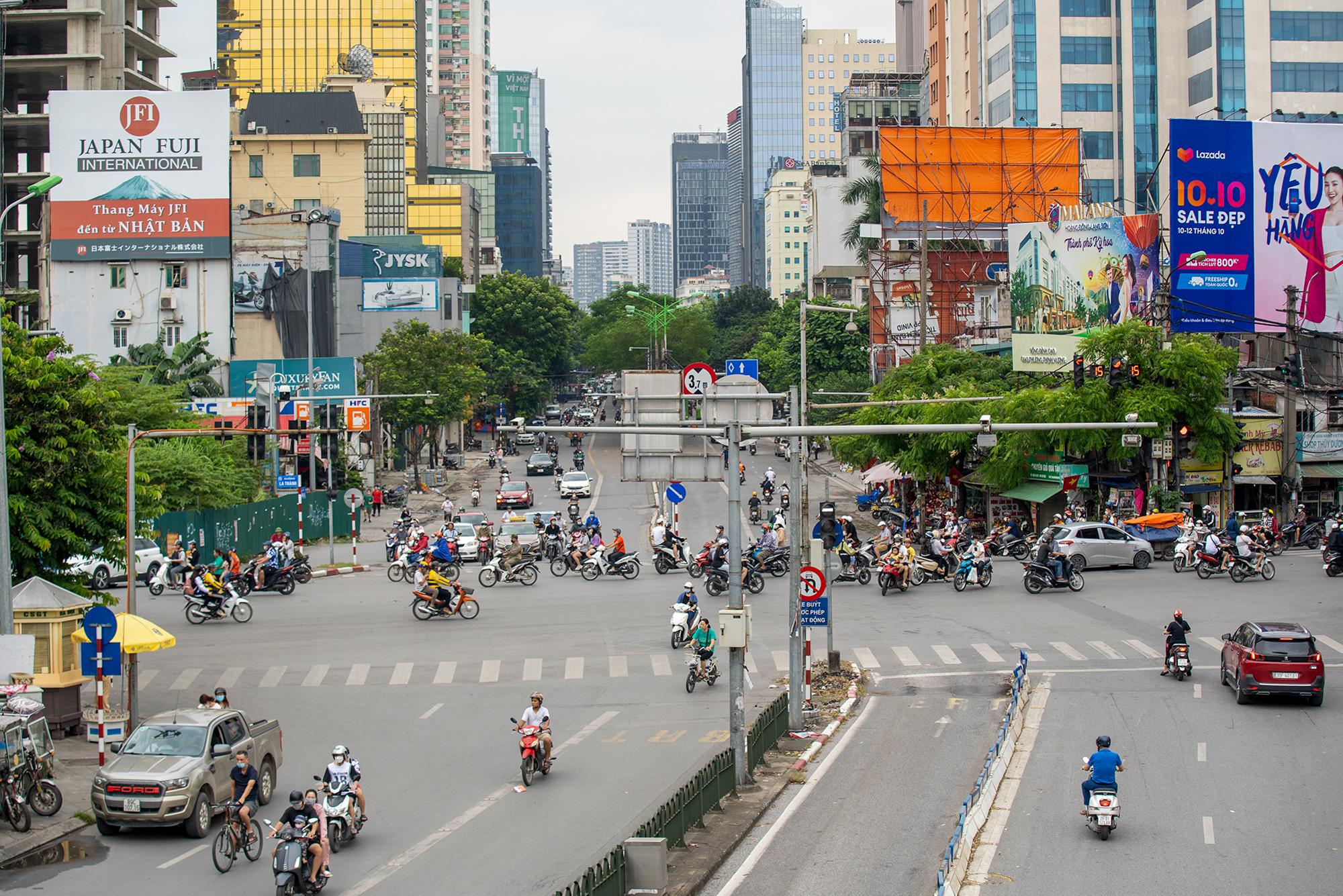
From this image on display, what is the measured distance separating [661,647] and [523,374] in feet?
262

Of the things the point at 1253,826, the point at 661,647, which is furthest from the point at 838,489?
the point at 1253,826

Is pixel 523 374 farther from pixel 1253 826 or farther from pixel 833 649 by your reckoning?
pixel 1253 826

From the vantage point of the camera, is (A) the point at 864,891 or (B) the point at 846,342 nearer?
(A) the point at 864,891

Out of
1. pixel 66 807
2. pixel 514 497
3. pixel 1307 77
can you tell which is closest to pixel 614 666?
pixel 66 807

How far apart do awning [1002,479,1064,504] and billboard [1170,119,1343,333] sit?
25.4 ft

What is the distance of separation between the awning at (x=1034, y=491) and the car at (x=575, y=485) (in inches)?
968

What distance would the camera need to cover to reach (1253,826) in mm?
16609

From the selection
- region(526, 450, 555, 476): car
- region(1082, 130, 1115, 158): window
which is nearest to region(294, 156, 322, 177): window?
region(526, 450, 555, 476): car

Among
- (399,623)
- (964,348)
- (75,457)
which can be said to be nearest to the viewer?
(75,457)

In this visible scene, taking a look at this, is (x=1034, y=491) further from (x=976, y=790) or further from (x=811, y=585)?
(x=976, y=790)

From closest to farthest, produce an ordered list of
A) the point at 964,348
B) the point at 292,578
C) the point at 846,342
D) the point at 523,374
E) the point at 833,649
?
the point at 833,649 → the point at 292,578 → the point at 964,348 → the point at 846,342 → the point at 523,374

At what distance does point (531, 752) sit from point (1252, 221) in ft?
135

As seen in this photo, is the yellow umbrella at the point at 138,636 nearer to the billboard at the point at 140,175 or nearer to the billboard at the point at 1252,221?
the billboard at the point at 1252,221

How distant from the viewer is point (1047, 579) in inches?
1435
